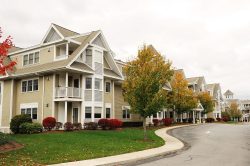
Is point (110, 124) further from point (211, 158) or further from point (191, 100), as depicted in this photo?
point (191, 100)

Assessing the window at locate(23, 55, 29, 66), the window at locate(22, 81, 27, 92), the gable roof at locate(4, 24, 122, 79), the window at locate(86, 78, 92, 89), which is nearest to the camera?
the gable roof at locate(4, 24, 122, 79)

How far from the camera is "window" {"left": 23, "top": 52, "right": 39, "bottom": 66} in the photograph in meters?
35.4

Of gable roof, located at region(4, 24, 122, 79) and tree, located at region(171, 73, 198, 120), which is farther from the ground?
gable roof, located at region(4, 24, 122, 79)

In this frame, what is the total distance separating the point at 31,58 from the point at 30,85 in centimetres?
347

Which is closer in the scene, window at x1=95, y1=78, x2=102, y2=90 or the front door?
the front door

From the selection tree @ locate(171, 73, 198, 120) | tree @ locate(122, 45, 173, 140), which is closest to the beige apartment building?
tree @ locate(122, 45, 173, 140)

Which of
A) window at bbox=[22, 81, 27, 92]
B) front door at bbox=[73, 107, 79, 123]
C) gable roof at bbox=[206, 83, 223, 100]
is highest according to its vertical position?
gable roof at bbox=[206, 83, 223, 100]

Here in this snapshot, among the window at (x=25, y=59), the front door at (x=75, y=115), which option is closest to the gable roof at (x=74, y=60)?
the window at (x=25, y=59)

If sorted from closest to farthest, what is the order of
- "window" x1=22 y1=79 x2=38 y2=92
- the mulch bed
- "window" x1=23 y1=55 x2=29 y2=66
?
the mulch bed → "window" x1=22 y1=79 x2=38 y2=92 → "window" x1=23 y1=55 x2=29 y2=66

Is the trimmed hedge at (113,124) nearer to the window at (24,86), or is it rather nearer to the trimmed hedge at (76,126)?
the trimmed hedge at (76,126)

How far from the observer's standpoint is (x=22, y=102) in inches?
1379

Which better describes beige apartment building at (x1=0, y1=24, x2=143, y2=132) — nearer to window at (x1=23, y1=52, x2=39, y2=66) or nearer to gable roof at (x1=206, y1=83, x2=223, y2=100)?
window at (x1=23, y1=52, x2=39, y2=66)

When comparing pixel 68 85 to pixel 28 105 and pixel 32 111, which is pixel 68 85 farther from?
pixel 28 105

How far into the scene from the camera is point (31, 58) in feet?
118
